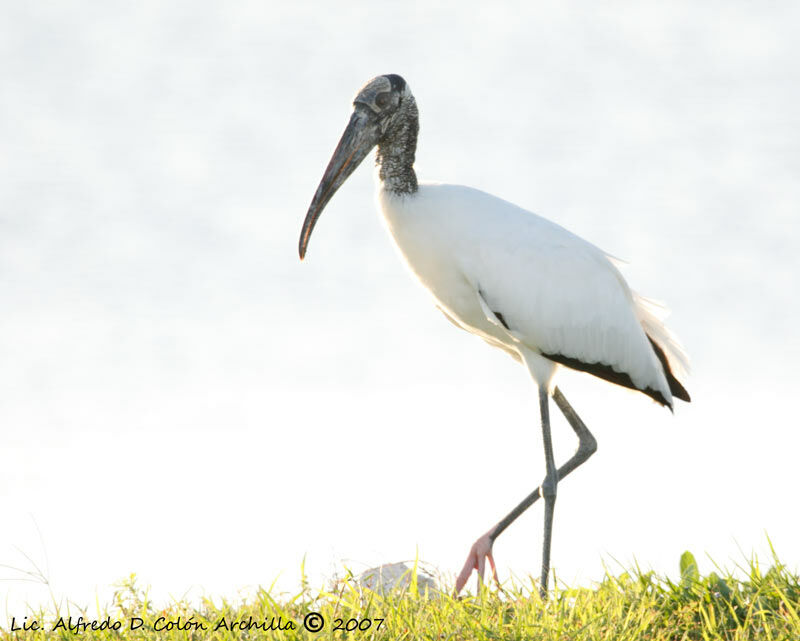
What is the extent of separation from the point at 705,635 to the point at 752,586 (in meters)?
0.58

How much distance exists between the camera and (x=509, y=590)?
16.2 ft

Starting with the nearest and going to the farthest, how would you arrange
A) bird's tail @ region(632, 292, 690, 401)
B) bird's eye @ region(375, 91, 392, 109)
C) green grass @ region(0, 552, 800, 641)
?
1. green grass @ region(0, 552, 800, 641)
2. bird's eye @ region(375, 91, 392, 109)
3. bird's tail @ region(632, 292, 690, 401)

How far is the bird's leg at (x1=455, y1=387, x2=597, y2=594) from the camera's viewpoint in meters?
6.06

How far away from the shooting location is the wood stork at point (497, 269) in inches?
235

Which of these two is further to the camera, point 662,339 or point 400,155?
point 662,339

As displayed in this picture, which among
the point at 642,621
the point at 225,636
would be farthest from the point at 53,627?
the point at 642,621

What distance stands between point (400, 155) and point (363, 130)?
0.91 ft

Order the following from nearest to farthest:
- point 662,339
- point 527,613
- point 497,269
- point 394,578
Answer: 1. point 527,613
2. point 394,578
3. point 497,269
4. point 662,339

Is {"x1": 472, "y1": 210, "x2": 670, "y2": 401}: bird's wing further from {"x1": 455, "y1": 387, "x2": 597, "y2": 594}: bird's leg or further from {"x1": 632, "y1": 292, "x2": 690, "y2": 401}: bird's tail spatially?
{"x1": 455, "y1": 387, "x2": 597, "y2": 594}: bird's leg

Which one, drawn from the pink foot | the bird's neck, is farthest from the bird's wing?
the pink foot

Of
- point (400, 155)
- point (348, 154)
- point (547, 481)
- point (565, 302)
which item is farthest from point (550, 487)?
point (348, 154)

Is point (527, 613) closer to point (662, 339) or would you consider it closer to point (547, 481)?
point (547, 481)

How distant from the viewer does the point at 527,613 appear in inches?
173

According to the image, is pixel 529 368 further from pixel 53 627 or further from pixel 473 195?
pixel 53 627
